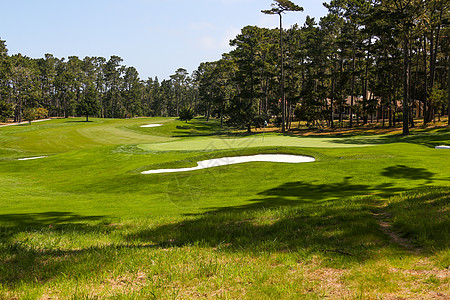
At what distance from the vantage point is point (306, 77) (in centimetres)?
9731

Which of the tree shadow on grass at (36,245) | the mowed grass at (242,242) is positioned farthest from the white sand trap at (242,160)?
the tree shadow on grass at (36,245)

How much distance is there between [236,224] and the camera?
26.3 ft

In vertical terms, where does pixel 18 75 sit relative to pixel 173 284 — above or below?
above

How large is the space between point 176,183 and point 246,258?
12.7 metres

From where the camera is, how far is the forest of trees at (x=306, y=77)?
167ft

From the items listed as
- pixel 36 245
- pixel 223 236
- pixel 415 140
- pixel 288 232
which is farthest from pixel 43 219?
pixel 415 140

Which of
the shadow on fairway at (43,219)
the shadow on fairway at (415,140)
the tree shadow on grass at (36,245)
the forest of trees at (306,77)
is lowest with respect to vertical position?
the shadow on fairway at (43,219)

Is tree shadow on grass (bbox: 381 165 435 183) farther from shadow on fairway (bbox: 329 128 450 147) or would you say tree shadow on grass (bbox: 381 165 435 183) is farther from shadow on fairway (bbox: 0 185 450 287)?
shadow on fairway (bbox: 329 128 450 147)

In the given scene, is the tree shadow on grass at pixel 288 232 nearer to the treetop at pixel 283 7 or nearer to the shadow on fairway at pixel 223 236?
the shadow on fairway at pixel 223 236

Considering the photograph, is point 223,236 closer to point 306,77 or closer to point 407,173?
point 407,173

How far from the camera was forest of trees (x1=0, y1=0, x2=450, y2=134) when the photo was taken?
5081 cm

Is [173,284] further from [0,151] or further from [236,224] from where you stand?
[0,151]

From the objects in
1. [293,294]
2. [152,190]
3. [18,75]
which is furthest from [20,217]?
[18,75]

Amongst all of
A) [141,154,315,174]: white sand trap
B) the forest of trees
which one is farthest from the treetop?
[141,154,315,174]: white sand trap
